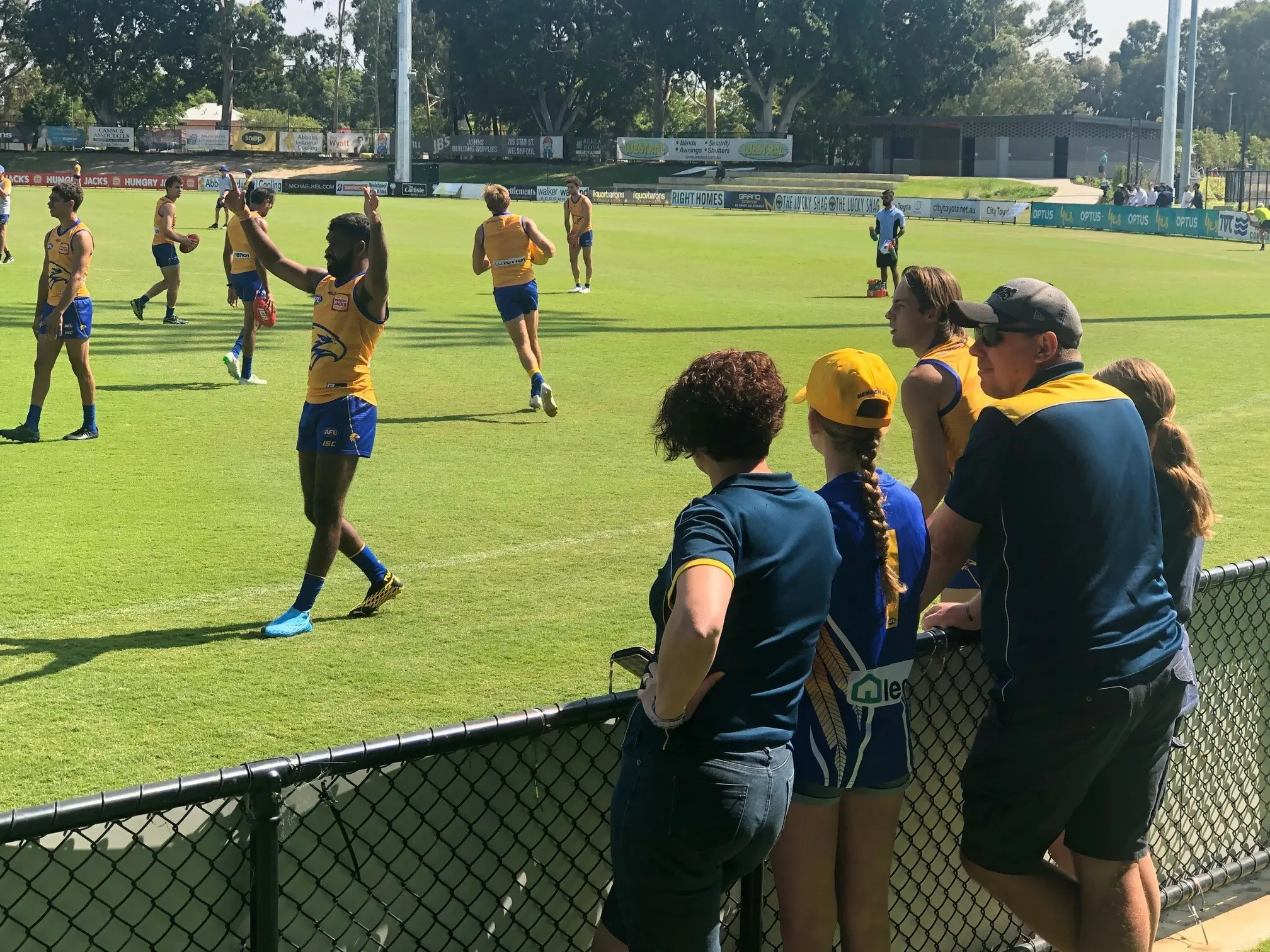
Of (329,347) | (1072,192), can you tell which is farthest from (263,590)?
(1072,192)

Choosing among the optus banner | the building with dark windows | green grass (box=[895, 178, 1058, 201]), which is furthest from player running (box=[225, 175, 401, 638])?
the building with dark windows

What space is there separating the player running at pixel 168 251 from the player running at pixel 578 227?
657cm

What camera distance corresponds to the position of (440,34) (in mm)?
101188

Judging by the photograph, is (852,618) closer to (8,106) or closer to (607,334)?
(607,334)

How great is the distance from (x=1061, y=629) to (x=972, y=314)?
0.90 metres

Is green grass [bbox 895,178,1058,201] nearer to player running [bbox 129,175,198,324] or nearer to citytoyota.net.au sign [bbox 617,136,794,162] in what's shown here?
citytoyota.net.au sign [bbox 617,136,794,162]

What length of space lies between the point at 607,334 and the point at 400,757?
51.7ft

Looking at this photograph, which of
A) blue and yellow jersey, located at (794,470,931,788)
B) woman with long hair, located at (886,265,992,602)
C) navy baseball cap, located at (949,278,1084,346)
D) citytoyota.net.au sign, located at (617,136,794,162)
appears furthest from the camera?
citytoyota.net.au sign, located at (617,136,794,162)

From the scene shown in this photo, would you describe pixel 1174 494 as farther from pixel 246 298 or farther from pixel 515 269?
pixel 246 298

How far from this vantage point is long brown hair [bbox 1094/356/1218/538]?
3.90 metres

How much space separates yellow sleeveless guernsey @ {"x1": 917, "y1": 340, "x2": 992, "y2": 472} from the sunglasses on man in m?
1.39

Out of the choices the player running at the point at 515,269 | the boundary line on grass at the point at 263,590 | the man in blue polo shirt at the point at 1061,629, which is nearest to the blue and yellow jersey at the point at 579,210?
the player running at the point at 515,269

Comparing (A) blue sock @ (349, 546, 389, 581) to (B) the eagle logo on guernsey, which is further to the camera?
(A) blue sock @ (349, 546, 389, 581)

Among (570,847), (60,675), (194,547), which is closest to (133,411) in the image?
(194,547)
